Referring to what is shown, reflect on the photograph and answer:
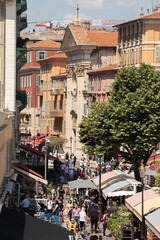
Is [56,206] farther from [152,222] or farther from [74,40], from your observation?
[74,40]

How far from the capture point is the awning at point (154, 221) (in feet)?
85.5

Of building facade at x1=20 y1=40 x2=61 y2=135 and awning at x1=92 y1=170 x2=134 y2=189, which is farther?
building facade at x1=20 y1=40 x2=61 y2=135

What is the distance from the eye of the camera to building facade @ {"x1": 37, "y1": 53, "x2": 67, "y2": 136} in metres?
109

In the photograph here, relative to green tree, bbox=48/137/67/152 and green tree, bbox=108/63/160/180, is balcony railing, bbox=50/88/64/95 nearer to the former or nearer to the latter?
green tree, bbox=48/137/67/152

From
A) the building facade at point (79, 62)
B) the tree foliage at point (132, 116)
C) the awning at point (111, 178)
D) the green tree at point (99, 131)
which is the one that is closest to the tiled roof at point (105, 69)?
the building facade at point (79, 62)

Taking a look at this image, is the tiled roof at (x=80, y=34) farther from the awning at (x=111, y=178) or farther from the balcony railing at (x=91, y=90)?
the awning at (x=111, y=178)

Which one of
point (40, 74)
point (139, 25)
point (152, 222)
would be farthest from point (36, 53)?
point (152, 222)

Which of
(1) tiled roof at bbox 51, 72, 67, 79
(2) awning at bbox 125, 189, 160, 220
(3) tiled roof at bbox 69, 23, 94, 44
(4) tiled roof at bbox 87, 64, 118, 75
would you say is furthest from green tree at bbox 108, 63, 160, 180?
(1) tiled roof at bbox 51, 72, 67, 79

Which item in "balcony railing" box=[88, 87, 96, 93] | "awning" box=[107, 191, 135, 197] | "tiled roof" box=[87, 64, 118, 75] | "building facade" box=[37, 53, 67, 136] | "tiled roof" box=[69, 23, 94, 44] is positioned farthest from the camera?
"building facade" box=[37, 53, 67, 136]

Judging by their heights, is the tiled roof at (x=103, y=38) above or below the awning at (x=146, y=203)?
above

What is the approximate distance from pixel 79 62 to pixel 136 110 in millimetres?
48959

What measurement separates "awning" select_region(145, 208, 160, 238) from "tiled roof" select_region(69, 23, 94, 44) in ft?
220

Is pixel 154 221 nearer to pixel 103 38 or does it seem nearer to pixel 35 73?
pixel 103 38

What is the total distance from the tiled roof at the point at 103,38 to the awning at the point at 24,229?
7650cm
